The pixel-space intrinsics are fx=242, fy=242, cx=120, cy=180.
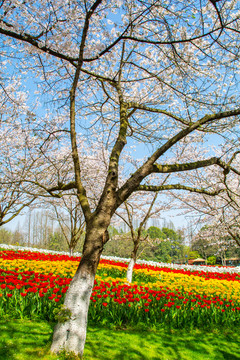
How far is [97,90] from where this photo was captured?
593 cm

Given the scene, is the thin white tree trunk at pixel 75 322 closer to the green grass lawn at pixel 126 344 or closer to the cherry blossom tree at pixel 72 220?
the green grass lawn at pixel 126 344

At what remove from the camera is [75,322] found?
8.11 ft

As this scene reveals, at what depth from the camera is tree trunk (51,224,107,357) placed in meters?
2.46

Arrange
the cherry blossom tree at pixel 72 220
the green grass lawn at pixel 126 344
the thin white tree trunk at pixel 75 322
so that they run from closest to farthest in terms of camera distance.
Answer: the thin white tree trunk at pixel 75 322 → the green grass lawn at pixel 126 344 → the cherry blossom tree at pixel 72 220

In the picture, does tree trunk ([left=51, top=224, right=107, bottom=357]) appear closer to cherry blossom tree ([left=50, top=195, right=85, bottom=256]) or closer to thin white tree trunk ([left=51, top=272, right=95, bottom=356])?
thin white tree trunk ([left=51, top=272, right=95, bottom=356])

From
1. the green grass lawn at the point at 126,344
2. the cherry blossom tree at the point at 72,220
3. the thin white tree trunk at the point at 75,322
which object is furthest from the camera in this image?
the cherry blossom tree at the point at 72,220

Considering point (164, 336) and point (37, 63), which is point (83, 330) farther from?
point (37, 63)

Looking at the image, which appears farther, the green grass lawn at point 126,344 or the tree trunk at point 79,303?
the green grass lawn at point 126,344

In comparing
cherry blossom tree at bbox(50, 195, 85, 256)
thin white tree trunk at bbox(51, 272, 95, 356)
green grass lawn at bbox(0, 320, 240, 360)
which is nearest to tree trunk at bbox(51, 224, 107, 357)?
thin white tree trunk at bbox(51, 272, 95, 356)

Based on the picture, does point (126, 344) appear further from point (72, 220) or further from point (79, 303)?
point (72, 220)

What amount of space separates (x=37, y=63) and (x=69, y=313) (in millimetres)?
5005

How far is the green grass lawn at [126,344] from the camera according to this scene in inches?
114

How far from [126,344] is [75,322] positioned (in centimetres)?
A: 161

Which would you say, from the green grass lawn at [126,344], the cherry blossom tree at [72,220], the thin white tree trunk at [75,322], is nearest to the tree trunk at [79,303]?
the thin white tree trunk at [75,322]
